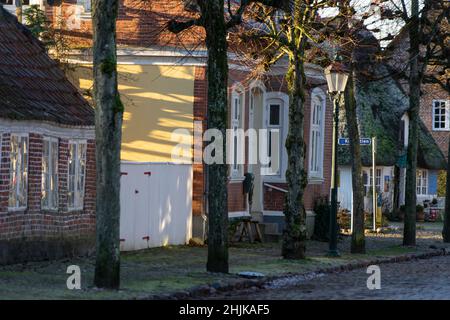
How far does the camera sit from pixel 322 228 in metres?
35.4

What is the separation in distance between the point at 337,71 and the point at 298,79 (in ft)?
6.77

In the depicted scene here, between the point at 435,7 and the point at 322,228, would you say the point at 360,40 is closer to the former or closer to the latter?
the point at 435,7

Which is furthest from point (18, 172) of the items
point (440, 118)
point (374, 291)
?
point (440, 118)

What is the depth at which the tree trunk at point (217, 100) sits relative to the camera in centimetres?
2045

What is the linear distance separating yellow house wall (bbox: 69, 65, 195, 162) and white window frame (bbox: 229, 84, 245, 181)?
2.01 meters

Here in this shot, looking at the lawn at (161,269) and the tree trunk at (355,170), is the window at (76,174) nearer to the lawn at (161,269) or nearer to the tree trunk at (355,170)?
the lawn at (161,269)

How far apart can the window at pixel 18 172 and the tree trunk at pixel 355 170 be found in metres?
9.06

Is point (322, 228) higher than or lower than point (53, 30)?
lower

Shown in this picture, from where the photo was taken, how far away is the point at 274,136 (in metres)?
34.5

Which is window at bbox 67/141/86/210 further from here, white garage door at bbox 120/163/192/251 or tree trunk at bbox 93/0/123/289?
tree trunk at bbox 93/0/123/289

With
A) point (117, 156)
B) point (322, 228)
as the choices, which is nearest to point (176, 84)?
point (322, 228)

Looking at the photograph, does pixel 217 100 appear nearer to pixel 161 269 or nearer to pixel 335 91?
pixel 161 269

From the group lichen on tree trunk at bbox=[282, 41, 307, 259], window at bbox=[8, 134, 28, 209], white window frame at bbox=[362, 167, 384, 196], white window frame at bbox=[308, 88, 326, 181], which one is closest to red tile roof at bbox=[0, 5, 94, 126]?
window at bbox=[8, 134, 28, 209]
